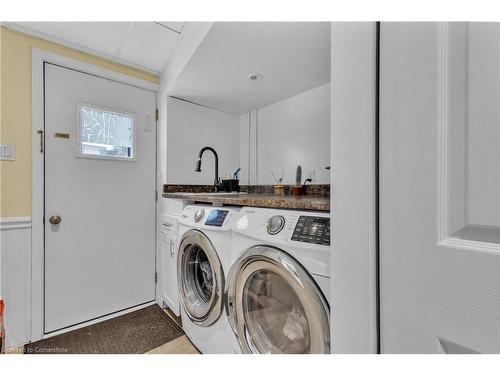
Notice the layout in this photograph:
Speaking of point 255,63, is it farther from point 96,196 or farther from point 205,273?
point 96,196

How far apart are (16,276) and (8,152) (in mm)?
821

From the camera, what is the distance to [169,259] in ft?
5.82

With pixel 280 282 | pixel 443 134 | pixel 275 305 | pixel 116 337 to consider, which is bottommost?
pixel 116 337

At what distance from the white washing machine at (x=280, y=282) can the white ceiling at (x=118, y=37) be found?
4.72 feet

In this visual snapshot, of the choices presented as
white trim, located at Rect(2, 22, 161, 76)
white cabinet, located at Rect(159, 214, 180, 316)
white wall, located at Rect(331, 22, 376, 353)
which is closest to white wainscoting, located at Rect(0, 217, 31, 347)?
white cabinet, located at Rect(159, 214, 180, 316)

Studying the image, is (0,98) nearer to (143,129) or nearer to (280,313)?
(143,129)

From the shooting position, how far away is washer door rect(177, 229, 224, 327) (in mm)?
1157

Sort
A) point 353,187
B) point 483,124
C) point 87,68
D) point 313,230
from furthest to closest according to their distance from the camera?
point 87,68, point 313,230, point 353,187, point 483,124

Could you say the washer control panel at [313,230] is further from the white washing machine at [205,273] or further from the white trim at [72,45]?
the white trim at [72,45]

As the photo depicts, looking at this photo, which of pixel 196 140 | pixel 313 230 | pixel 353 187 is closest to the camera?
pixel 353 187

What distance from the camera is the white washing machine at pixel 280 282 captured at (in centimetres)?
68

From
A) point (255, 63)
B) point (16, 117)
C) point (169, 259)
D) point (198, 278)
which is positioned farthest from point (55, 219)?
point (255, 63)
